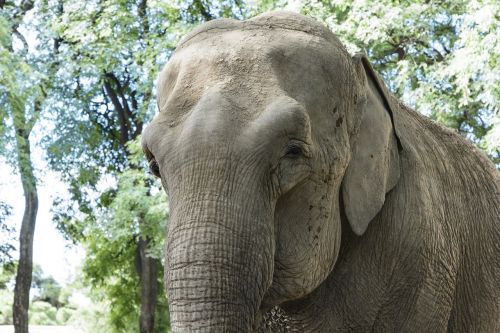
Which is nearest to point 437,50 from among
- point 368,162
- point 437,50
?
point 437,50

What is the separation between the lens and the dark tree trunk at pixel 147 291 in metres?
23.1

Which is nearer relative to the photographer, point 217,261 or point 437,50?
point 217,261

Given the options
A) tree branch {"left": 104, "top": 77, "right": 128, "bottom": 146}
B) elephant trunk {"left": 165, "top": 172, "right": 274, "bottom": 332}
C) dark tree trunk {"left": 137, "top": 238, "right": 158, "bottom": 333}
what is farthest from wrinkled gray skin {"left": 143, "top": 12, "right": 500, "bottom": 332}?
tree branch {"left": 104, "top": 77, "right": 128, "bottom": 146}

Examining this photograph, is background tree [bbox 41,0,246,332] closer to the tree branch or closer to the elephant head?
the tree branch

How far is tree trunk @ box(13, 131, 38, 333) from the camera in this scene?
2230 cm

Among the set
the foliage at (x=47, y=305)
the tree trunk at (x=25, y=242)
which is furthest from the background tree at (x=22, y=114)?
the foliage at (x=47, y=305)

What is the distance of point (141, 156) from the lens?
17.4 metres

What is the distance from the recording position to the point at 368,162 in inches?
158

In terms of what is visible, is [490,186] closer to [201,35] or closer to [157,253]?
[201,35]

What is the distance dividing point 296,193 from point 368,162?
54 cm

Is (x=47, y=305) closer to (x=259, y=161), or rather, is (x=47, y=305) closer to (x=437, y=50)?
(x=437, y=50)

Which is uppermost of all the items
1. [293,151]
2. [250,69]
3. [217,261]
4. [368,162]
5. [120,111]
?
[120,111]

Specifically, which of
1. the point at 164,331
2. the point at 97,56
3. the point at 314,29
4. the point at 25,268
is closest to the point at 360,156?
the point at 314,29

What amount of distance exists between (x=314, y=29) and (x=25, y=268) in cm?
2042
